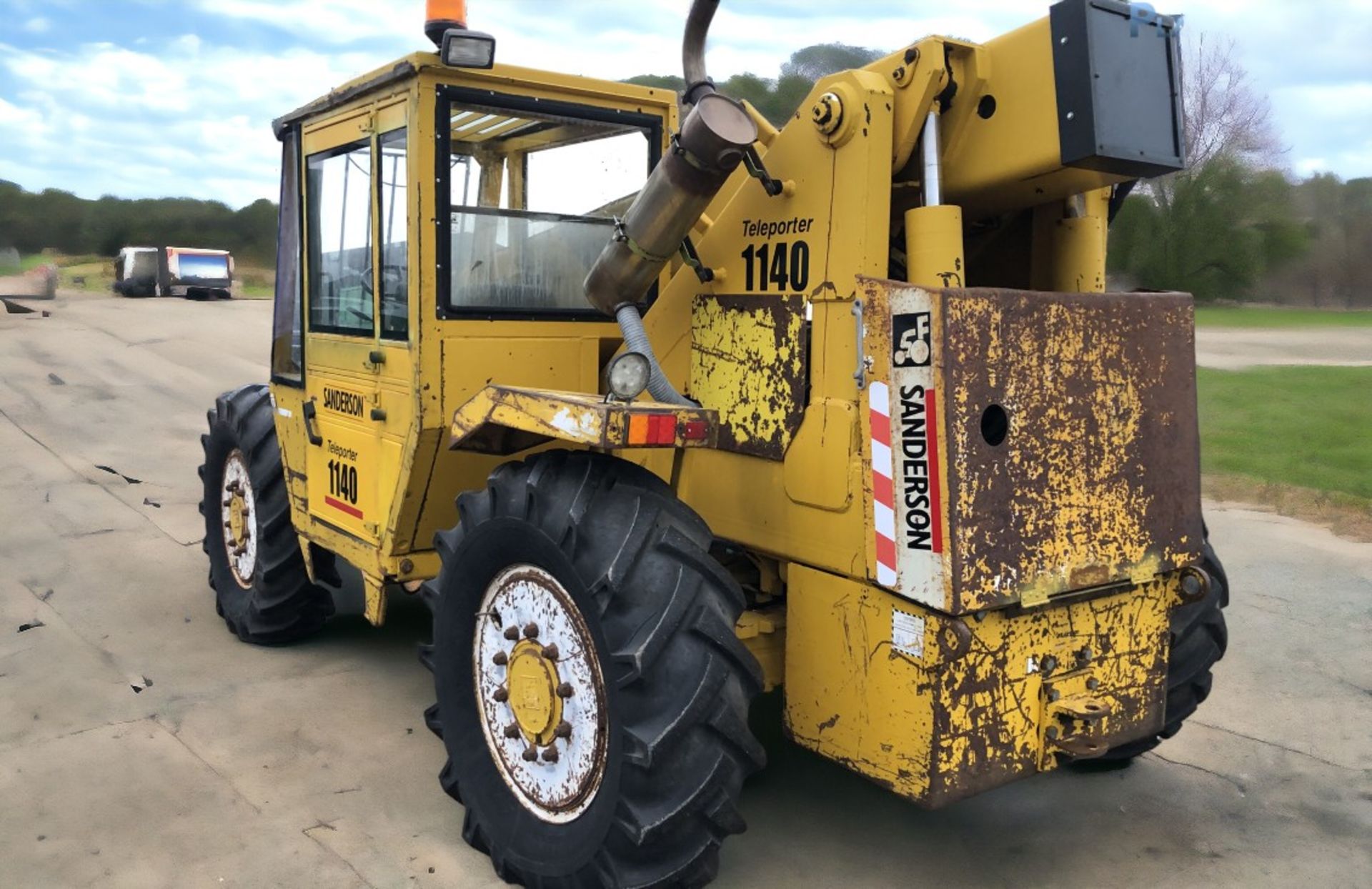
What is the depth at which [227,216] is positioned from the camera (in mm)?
35531

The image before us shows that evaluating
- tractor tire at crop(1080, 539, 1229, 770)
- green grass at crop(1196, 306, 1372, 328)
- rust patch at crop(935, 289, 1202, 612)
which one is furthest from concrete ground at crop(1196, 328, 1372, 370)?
rust patch at crop(935, 289, 1202, 612)

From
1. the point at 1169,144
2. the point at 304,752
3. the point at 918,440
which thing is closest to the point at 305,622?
the point at 304,752

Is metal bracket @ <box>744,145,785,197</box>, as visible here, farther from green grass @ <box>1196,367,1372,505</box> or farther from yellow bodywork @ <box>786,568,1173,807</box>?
green grass @ <box>1196,367,1372,505</box>

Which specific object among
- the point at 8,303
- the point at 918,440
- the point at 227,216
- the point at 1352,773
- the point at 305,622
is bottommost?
the point at 1352,773

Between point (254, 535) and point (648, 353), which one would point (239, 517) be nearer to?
point (254, 535)

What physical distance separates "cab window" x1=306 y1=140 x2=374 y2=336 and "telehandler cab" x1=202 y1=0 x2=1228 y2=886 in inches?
13.8

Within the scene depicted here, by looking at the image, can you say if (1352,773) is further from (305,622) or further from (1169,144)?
(305,622)

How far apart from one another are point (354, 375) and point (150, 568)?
3239 mm

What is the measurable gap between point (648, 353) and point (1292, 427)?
11.1 m

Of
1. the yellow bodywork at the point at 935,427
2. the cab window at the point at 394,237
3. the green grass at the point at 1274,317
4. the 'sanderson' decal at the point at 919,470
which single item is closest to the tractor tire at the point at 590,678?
the yellow bodywork at the point at 935,427

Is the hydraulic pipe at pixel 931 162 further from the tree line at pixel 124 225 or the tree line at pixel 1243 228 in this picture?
the tree line at pixel 124 225

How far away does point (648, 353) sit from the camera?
10.6 feet

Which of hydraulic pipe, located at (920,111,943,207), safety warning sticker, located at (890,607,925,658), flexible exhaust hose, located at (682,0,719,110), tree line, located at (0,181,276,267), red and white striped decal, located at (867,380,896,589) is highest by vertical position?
tree line, located at (0,181,276,267)

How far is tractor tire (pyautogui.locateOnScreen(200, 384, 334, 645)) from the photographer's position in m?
5.18
